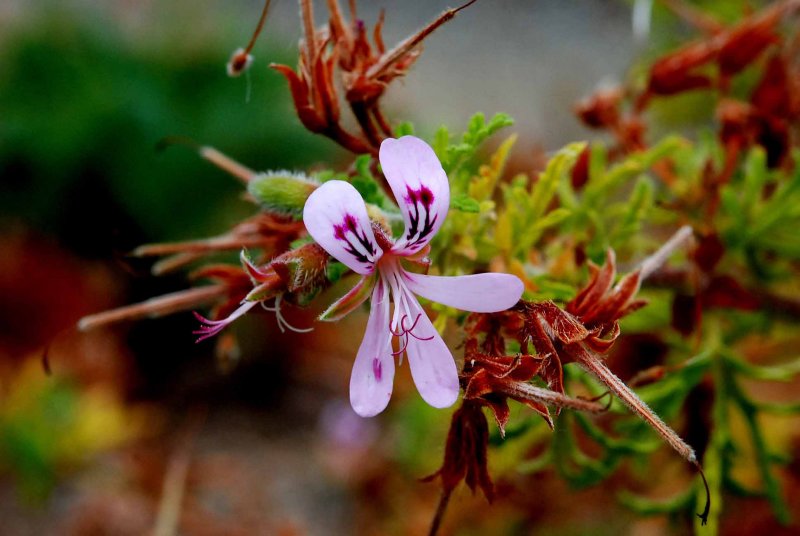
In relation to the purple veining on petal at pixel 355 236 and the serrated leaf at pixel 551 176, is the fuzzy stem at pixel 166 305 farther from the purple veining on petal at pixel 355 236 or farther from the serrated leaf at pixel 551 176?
the serrated leaf at pixel 551 176

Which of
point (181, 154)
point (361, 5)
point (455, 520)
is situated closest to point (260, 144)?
point (181, 154)

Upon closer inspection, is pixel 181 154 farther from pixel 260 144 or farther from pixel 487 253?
pixel 487 253

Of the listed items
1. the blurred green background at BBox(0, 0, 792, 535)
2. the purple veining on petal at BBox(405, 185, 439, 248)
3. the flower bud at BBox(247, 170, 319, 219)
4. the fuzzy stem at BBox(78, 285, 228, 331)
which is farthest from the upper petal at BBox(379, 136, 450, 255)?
the blurred green background at BBox(0, 0, 792, 535)

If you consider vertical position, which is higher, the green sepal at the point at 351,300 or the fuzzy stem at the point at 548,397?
the fuzzy stem at the point at 548,397

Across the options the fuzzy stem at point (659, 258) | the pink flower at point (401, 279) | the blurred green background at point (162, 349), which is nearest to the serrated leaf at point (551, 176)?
the fuzzy stem at point (659, 258)

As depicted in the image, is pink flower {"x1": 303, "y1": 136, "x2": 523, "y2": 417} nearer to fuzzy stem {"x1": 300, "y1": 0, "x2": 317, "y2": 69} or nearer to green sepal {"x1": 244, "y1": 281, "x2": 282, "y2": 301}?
green sepal {"x1": 244, "y1": 281, "x2": 282, "y2": 301}

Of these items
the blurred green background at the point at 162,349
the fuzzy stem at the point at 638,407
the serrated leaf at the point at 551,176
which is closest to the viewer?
the fuzzy stem at the point at 638,407
